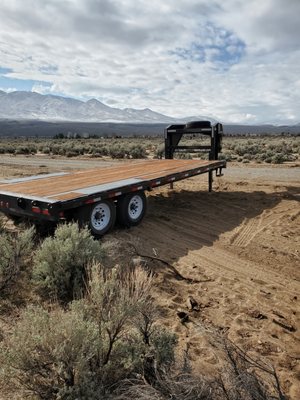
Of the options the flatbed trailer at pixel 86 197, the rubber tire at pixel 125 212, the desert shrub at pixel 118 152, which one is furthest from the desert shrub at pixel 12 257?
the desert shrub at pixel 118 152

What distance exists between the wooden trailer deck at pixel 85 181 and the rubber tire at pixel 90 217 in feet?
0.81

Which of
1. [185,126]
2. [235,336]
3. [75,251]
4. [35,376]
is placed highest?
[185,126]

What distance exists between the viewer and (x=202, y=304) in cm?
454

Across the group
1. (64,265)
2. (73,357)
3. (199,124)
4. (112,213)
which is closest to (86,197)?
(112,213)

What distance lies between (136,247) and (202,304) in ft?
6.31

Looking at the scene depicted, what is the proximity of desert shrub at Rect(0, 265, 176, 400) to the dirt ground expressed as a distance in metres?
0.71

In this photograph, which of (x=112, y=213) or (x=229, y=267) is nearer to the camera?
(x=229, y=267)

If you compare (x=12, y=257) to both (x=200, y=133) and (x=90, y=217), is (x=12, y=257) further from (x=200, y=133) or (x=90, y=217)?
(x=200, y=133)

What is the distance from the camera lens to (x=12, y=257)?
4676 millimetres

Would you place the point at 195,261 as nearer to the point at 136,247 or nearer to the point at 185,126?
the point at 136,247

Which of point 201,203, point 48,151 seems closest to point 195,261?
point 201,203

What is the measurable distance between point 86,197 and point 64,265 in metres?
1.48

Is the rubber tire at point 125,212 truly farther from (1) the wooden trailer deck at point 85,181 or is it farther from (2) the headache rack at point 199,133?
(2) the headache rack at point 199,133

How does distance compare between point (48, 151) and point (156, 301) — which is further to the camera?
point (48, 151)
